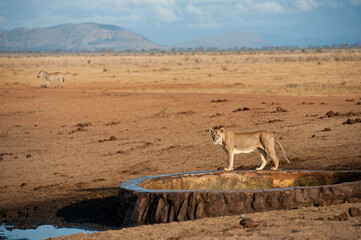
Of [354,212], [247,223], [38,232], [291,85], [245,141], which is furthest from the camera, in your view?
[291,85]

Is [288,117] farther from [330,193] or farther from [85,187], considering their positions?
[330,193]

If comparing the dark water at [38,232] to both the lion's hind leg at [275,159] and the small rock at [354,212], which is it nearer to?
the lion's hind leg at [275,159]

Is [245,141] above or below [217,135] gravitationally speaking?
below

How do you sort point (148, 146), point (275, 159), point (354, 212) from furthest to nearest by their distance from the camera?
point (148, 146) → point (275, 159) → point (354, 212)

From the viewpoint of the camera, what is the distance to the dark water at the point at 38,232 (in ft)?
28.0

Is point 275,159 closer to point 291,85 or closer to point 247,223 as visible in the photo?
point 247,223

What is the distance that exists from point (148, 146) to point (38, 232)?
255 inches

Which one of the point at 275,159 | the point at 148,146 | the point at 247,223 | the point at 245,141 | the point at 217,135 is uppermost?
the point at 217,135

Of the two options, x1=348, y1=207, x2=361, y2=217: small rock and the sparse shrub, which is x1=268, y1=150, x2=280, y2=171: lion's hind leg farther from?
the sparse shrub

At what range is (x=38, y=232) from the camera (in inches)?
345

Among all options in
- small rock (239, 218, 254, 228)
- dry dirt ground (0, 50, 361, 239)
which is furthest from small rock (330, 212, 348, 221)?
small rock (239, 218, 254, 228)

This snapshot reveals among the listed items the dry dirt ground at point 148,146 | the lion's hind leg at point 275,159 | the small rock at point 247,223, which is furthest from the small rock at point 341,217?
the lion's hind leg at point 275,159

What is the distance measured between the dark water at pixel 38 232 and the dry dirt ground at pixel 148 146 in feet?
1.03

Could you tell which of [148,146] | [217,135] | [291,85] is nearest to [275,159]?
[217,135]
